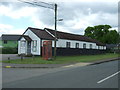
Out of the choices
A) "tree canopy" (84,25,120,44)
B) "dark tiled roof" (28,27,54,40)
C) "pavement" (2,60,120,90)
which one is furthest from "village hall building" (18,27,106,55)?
"tree canopy" (84,25,120,44)

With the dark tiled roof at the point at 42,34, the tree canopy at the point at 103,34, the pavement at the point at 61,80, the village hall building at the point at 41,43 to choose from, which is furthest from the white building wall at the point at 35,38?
the tree canopy at the point at 103,34

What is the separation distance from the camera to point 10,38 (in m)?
76.4

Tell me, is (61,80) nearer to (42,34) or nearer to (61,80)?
(61,80)

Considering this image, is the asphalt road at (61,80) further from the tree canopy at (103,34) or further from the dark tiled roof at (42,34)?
the tree canopy at (103,34)

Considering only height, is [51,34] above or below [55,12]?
below

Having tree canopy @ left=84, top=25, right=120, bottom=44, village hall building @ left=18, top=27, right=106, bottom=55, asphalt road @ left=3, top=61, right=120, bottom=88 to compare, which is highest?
tree canopy @ left=84, top=25, right=120, bottom=44

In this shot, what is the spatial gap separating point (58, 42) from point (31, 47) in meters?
5.37

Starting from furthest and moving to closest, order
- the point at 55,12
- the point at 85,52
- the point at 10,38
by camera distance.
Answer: the point at 10,38 < the point at 85,52 < the point at 55,12

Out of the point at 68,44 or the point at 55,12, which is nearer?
the point at 55,12

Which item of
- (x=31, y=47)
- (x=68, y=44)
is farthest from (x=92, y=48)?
(x=31, y=47)

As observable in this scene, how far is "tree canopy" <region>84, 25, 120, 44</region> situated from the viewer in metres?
84.9

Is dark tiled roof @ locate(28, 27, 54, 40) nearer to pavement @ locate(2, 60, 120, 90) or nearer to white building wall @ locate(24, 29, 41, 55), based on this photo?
white building wall @ locate(24, 29, 41, 55)

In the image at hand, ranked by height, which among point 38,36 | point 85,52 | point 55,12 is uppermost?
point 55,12

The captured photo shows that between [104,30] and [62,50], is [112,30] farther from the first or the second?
[62,50]
